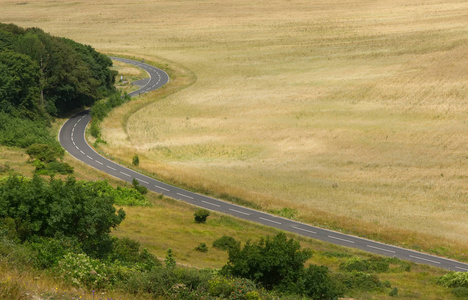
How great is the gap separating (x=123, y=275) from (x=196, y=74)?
120100 millimetres

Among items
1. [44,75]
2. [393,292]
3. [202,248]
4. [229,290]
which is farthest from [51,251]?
[44,75]

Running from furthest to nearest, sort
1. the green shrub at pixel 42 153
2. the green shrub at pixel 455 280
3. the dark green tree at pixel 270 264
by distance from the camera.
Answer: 1. the green shrub at pixel 42 153
2. the green shrub at pixel 455 280
3. the dark green tree at pixel 270 264

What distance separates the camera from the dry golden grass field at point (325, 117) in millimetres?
65625

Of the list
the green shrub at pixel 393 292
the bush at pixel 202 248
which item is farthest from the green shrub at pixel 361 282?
the bush at pixel 202 248

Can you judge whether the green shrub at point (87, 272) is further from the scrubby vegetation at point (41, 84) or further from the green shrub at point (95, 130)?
the green shrub at point (95, 130)

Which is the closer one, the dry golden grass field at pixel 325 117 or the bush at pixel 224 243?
the bush at pixel 224 243

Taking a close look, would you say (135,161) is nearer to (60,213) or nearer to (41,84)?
(41,84)

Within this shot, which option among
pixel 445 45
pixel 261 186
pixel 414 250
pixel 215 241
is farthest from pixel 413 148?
pixel 445 45

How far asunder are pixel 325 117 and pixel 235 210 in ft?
145

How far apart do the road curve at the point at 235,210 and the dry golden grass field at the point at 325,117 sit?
2101 mm

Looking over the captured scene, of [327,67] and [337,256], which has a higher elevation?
[327,67]

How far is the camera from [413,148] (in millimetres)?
83938

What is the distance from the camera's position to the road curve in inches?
2028

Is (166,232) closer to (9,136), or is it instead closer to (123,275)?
(123,275)
